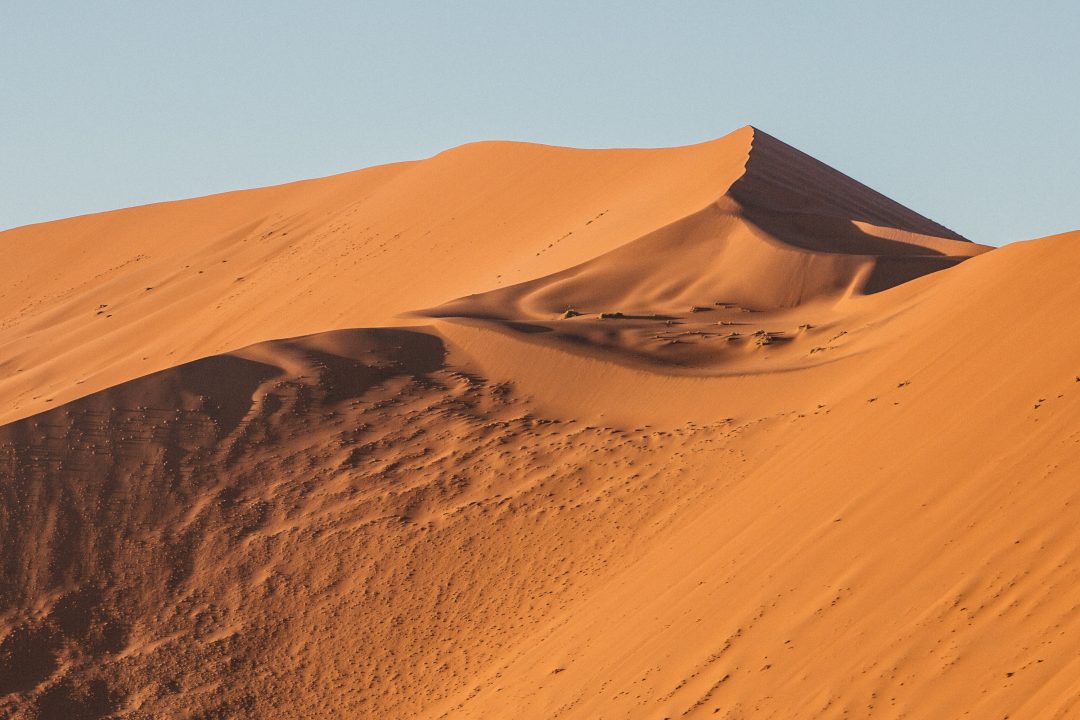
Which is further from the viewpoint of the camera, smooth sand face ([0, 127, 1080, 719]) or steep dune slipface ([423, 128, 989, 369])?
steep dune slipface ([423, 128, 989, 369])

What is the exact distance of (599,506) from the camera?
15.4 meters

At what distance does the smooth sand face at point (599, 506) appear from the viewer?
34.3ft

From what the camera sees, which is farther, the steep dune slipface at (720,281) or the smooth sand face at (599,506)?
the steep dune slipface at (720,281)

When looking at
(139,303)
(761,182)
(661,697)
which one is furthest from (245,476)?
(139,303)

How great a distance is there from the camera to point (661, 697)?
35.8 feet

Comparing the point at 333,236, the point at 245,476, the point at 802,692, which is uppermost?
the point at 333,236

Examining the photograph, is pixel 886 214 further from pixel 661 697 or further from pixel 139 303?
pixel 661 697

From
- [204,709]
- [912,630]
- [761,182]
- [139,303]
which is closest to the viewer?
[912,630]

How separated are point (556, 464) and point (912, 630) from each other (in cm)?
688

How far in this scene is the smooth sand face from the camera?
1046 centimetres

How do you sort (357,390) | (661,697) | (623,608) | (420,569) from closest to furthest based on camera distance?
(661,697), (623,608), (420,569), (357,390)

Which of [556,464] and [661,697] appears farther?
[556,464]

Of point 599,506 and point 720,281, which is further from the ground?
point 720,281

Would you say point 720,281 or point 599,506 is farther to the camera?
point 720,281
